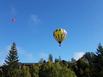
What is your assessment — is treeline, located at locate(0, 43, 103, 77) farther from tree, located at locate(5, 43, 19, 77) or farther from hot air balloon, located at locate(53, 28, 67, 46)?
hot air balloon, located at locate(53, 28, 67, 46)

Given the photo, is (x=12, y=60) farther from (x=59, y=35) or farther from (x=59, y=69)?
(x=59, y=35)

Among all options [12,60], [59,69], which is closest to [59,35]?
[59,69]

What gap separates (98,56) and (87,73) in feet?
24.7

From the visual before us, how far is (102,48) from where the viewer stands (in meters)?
82.4

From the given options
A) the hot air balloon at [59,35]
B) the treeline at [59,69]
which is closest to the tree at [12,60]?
the treeline at [59,69]

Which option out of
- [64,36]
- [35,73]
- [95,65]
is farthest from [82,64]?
[64,36]

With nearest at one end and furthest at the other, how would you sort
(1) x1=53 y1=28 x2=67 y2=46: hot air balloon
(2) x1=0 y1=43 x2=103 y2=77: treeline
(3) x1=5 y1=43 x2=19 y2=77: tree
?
1. (1) x1=53 y1=28 x2=67 y2=46: hot air balloon
2. (2) x1=0 y1=43 x2=103 y2=77: treeline
3. (3) x1=5 y1=43 x2=19 y2=77: tree

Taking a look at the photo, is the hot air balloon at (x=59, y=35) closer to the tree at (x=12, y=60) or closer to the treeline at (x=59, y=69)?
the treeline at (x=59, y=69)

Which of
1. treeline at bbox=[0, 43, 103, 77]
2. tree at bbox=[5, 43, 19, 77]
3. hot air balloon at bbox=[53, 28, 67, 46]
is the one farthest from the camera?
tree at bbox=[5, 43, 19, 77]

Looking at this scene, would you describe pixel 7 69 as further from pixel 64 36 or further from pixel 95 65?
pixel 64 36

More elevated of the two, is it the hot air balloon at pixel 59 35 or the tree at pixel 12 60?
the tree at pixel 12 60

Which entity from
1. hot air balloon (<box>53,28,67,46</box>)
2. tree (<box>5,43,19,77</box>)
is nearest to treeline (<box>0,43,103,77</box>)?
tree (<box>5,43,19,77</box>)

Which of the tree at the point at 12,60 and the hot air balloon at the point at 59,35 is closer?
the hot air balloon at the point at 59,35

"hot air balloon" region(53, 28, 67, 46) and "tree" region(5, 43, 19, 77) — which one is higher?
"tree" region(5, 43, 19, 77)
